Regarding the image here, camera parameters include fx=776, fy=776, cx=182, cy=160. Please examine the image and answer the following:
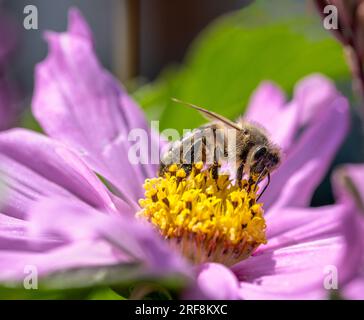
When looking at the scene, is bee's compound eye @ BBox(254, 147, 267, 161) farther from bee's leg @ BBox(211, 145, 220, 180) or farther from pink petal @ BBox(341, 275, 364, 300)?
pink petal @ BBox(341, 275, 364, 300)

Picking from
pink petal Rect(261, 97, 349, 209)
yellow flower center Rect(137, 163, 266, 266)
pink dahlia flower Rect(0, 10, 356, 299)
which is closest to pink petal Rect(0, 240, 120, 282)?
pink dahlia flower Rect(0, 10, 356, 299)

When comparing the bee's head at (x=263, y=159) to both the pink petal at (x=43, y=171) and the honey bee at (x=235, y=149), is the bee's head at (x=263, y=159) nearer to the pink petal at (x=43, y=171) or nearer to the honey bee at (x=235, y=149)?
the honey bee at (x=235, y=149)

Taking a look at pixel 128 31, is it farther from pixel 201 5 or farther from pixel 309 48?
pixel 201 5

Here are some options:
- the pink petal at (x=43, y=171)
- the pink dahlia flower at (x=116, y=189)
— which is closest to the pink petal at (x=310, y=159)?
the pink dahlia flower at (x=116, y=189)

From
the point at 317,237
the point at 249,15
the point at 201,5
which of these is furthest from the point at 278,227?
the point at 201,5

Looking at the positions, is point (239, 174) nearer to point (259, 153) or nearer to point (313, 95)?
point (259, 153)

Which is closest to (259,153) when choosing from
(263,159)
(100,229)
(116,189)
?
(263,159)
